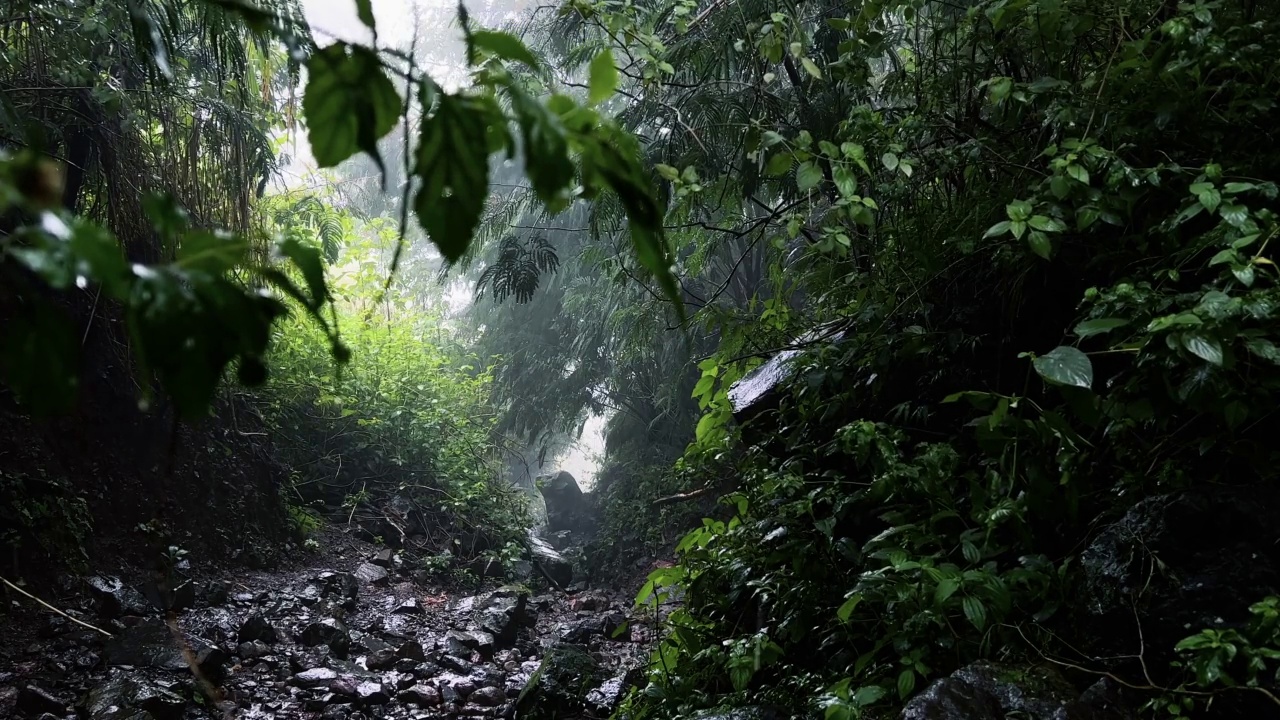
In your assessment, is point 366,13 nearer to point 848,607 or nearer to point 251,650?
point 848,607

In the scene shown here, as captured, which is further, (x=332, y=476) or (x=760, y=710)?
(x=332, y=476)

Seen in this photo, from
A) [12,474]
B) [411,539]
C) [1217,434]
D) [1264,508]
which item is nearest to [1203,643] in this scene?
[1264,508]

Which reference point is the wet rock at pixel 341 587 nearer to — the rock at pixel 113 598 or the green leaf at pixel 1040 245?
the rock at pixel 113 598

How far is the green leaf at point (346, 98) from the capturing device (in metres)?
0.47

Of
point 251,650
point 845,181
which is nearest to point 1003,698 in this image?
point 845,181

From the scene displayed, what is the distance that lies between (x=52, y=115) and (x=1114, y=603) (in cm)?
457

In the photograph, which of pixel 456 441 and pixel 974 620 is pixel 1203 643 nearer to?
pixel 974 620

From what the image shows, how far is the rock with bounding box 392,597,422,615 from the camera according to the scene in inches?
238

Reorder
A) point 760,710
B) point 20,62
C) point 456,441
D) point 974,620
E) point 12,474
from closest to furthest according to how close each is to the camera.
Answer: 1. point 974,620
2. point 760,710
3. point 20,62
4. point 12,474
5. point 456,441

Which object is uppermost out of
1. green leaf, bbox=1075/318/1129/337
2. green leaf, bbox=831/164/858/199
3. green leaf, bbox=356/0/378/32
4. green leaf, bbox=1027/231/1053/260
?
green leaf, bbox=831/164/858/199

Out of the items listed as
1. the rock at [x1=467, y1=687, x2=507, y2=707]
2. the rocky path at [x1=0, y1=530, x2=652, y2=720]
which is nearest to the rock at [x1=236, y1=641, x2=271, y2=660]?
the rocky path at [x1=0, y1=530, x2=652, y2=720]

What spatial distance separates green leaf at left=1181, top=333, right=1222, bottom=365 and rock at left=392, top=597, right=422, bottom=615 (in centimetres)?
568

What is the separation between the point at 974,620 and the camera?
5.04 feet

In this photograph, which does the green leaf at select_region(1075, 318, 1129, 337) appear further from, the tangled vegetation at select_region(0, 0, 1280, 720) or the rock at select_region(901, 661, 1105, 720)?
the rock at select_region(901, 661, 1105, 720)
